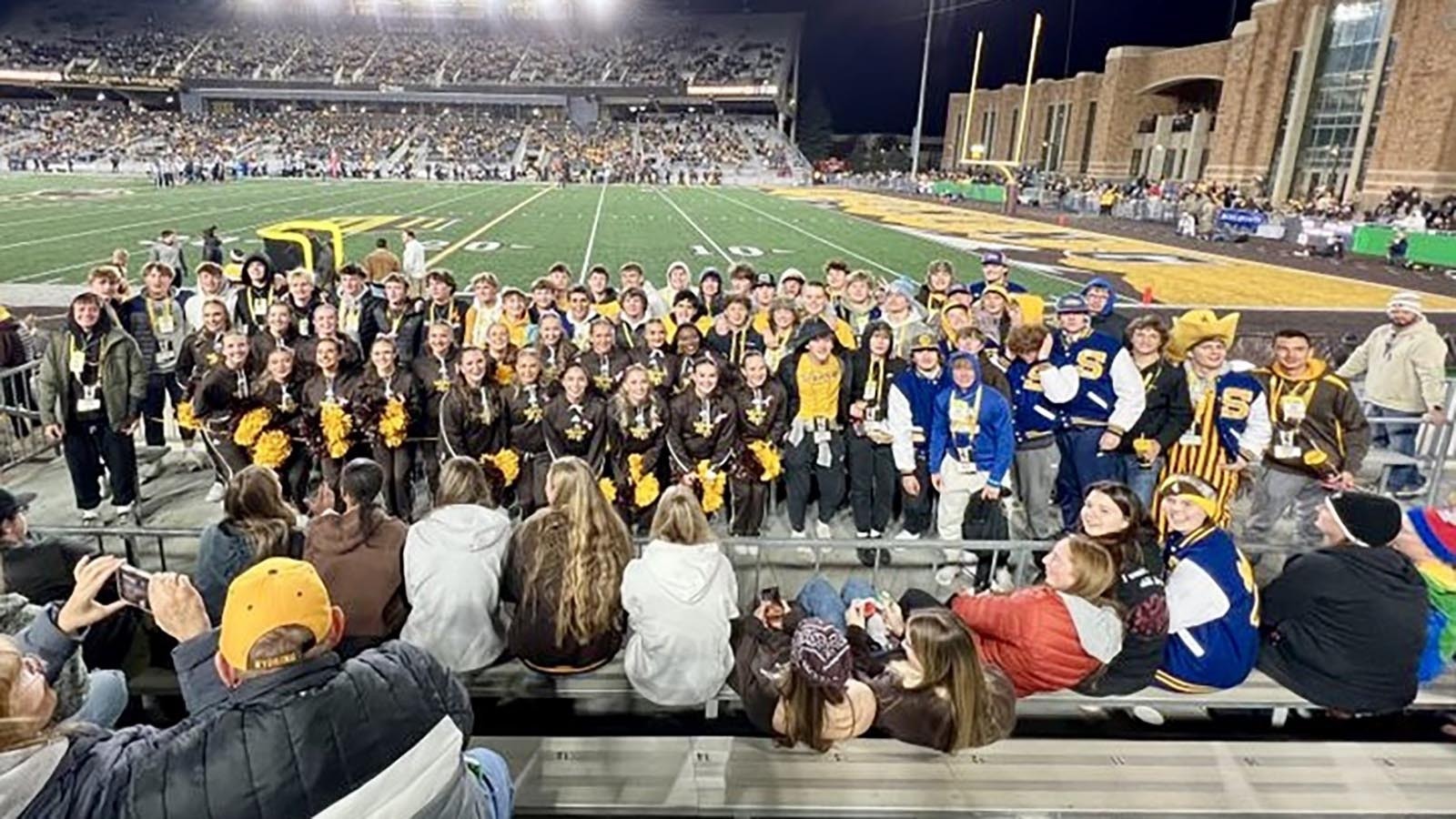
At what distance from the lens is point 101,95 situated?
220ft

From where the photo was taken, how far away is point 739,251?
19.7 m

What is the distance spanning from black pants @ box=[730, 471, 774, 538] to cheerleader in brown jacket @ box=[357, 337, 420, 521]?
215cm

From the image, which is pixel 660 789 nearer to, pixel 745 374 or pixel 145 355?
pixel 745 374

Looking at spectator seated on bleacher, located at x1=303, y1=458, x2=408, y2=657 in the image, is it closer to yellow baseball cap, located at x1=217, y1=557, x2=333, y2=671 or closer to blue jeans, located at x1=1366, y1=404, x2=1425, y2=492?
yellow baseball cap, located at x1=217, y1=557, x2=333, y2=671

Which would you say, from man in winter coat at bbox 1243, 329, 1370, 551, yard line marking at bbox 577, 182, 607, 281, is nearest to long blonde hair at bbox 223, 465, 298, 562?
man in winter coat at bbox 1243, 329, 1370, 551

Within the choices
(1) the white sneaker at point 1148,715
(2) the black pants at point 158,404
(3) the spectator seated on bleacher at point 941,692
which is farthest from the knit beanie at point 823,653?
(2) the black pants at point 158,404

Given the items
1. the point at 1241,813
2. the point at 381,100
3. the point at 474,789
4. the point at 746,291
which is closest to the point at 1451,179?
the point at 746,291

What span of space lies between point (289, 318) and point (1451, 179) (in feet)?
119

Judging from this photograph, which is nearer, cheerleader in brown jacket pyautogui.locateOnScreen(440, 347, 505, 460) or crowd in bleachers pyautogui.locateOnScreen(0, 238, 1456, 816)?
crowd in bleachers pyautogui.locateOnScreen(0, 238, 1456, 816)

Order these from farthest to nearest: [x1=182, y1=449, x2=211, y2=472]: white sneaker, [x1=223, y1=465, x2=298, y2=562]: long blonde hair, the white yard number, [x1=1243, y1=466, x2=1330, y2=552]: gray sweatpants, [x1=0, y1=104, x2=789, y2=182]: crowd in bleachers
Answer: [x1=0, y1=104, x2=789, y2=182]: crowd in bleachers, the white yard number, [x1=182, y1=449, x2=211, y2=472]: white sneaker, [x1=1243, y1=466, x2=1330, y2=552]: gray sweatpants, [x1=223, y1=465, x2=298, y2=562]: long blonde hair

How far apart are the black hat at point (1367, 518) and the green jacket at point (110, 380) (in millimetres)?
6601

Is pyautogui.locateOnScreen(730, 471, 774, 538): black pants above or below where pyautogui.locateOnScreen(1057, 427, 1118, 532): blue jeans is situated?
below

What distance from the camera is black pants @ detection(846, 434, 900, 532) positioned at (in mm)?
5609

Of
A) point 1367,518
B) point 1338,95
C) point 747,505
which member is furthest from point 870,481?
point 1338,95
